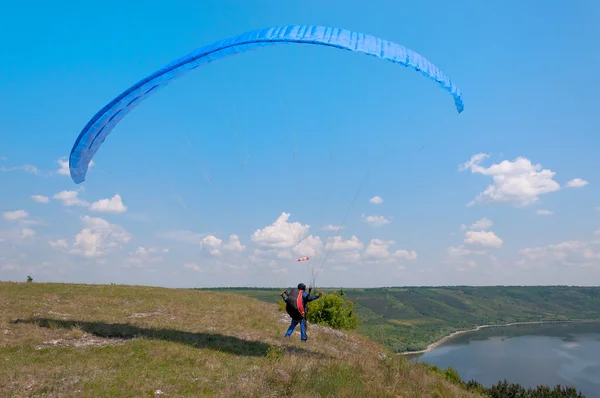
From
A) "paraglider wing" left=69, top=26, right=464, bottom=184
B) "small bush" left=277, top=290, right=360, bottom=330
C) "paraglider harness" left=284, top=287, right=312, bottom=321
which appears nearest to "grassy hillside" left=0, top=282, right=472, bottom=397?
"paraglider harness" left=284, top=287, right=312, bottom=321

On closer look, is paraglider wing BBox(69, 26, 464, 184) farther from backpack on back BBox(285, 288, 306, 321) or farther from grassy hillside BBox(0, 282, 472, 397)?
backpack on back BBox(285, 288, 306, 321)

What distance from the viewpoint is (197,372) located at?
35.0 ft

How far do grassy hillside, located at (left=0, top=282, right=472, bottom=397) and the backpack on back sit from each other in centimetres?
130

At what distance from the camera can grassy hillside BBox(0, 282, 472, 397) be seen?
370 inches

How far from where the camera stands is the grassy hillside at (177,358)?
939 cm

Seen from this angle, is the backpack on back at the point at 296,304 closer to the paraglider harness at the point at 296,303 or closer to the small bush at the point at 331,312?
the paraglider harness at the point at 296,303

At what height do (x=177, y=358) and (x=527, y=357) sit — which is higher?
(x=177, y=358)

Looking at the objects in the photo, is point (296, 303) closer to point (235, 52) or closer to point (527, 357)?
point (235, 52)

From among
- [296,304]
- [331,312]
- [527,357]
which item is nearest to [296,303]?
[296,304]

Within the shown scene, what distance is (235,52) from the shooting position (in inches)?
457

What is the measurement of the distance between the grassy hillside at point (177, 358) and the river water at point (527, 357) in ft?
242

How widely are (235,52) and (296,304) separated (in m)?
8.20

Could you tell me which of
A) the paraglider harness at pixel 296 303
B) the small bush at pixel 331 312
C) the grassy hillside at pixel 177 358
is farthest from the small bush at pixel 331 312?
the paraglider harness at pixel 296 303

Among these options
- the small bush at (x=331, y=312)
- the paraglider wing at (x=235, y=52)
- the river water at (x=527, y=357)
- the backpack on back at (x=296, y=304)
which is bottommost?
the river water at (x=527, y=357)
